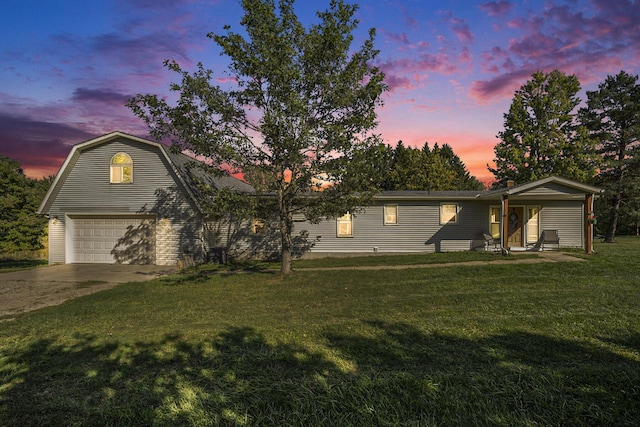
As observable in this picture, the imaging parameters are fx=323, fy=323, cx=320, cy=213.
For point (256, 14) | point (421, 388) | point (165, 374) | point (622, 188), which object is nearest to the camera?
point (421, 388)

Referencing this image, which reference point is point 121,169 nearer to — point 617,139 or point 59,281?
point 59,281

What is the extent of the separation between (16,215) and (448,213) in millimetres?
33721

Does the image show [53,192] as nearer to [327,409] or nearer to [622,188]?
[327,409]

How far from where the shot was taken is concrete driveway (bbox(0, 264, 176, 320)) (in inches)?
327

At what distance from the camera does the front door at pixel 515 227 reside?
1690cm

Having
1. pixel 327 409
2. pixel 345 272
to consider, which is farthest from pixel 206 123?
pixel 327 409

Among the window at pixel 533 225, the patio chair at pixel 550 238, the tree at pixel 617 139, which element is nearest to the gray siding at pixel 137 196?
the window at pixel 533 225

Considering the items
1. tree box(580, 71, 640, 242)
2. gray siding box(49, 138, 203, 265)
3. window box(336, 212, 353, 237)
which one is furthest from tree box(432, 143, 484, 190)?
gray siding box(49, 138, 203, 265)

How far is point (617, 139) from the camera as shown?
83.0 ft

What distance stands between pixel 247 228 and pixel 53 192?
354 inches

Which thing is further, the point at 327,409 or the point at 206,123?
the point at 206,123

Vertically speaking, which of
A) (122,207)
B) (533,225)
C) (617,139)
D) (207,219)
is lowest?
(533,225)

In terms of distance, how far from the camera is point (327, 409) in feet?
8.71

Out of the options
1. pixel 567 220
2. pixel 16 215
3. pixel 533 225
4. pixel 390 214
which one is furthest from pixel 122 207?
pixel 567 220
